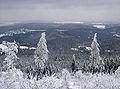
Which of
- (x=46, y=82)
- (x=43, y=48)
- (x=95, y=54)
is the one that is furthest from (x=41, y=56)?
(x=46, y=82)

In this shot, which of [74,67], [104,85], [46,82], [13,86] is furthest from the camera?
[74,67]

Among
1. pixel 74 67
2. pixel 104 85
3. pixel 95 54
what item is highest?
pixel 104 85

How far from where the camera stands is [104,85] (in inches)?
528

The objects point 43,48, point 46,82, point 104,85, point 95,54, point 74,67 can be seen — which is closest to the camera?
point 46,82

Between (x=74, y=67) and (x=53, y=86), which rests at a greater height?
(x=53, y=86)

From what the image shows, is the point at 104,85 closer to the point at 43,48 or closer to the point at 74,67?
the point at 43,48

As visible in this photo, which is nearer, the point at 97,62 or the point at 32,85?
the point at 32,85

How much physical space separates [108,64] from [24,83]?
251 ft

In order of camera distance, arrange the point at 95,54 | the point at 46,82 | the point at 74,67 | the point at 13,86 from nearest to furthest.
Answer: the point at 13,86 < the point at 46,82 < the point at 95,54 < the point at 74,67

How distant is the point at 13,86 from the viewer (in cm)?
1127

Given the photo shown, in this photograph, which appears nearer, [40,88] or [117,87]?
[40,88]

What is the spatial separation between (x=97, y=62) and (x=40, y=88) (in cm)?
5734

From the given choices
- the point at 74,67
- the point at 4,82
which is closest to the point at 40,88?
the point at 4,82

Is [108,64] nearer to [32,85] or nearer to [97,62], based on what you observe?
[97,62]
